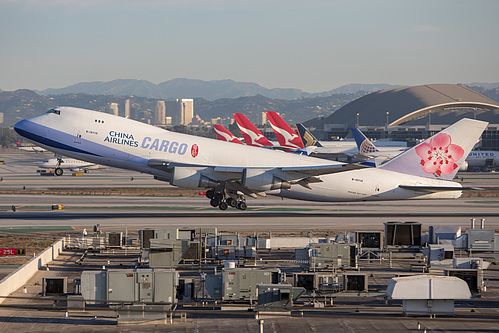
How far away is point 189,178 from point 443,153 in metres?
24.3

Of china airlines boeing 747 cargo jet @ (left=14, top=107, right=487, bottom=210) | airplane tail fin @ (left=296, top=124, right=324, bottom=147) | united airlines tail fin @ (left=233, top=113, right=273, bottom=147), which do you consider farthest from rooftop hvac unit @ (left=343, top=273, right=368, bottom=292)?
airplane tail fin @ (left=296, top=124, right=324, bottom=147)

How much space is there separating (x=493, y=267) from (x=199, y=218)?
3183 cm

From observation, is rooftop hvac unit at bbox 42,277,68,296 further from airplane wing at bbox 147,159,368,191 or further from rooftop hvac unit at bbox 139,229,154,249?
airplane wing at bbox 147,159,368,191

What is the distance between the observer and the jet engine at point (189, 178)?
5703 cm

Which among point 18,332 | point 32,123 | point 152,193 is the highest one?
point 32,123

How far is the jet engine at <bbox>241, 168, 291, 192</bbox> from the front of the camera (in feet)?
188

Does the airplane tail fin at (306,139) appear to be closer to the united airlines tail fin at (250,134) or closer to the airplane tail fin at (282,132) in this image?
the airplane tail fin at (282,132)

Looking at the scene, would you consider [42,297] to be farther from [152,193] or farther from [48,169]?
[48,169]

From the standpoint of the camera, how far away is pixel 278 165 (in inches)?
2387

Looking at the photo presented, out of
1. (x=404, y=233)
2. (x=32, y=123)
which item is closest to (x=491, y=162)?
(x=404, y=233)

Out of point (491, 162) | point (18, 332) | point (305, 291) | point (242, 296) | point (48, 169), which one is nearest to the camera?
point (18, 332)

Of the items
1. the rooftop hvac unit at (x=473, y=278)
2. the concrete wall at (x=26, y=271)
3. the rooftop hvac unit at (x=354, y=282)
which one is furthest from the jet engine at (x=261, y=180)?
the rooftop hvac unit at (x=473, y=278)

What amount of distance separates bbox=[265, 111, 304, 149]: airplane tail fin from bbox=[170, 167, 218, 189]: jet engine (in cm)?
8572

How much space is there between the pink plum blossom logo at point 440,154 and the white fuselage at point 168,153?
4.22ft
